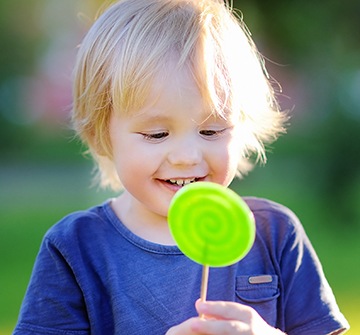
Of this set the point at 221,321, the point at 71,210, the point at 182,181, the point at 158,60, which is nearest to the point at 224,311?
the point at 221,321

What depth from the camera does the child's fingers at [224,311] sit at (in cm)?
135

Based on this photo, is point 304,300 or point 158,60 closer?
point 158,60

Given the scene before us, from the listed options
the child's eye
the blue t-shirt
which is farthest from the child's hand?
the child's eye

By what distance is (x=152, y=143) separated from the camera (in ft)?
5.28

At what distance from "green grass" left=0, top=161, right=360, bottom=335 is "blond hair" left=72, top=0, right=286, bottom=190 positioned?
177 centimetres

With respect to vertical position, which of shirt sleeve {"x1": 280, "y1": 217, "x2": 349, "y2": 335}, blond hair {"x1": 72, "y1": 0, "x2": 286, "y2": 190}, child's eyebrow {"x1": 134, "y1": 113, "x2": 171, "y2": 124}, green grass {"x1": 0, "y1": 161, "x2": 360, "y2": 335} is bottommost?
green grass {"x1": 0, "y1": 161, "x2": 360, "y2": 335}

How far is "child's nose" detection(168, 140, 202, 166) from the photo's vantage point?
5.14 feet

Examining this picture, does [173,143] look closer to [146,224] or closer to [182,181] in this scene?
[182,181]

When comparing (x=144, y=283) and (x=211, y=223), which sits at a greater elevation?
(x=211, y=223)

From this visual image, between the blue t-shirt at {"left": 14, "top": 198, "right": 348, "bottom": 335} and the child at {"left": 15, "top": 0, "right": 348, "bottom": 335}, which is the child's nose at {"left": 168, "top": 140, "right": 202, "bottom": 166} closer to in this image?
the child at {"left": 15, "top": 0, "right": 348, "bottom": 335}

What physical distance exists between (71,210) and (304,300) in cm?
357

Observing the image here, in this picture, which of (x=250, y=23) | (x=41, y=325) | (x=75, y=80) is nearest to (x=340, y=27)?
(x=250, y=23)

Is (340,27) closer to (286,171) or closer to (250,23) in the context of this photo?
(250,23)

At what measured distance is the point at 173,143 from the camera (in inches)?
62.5
